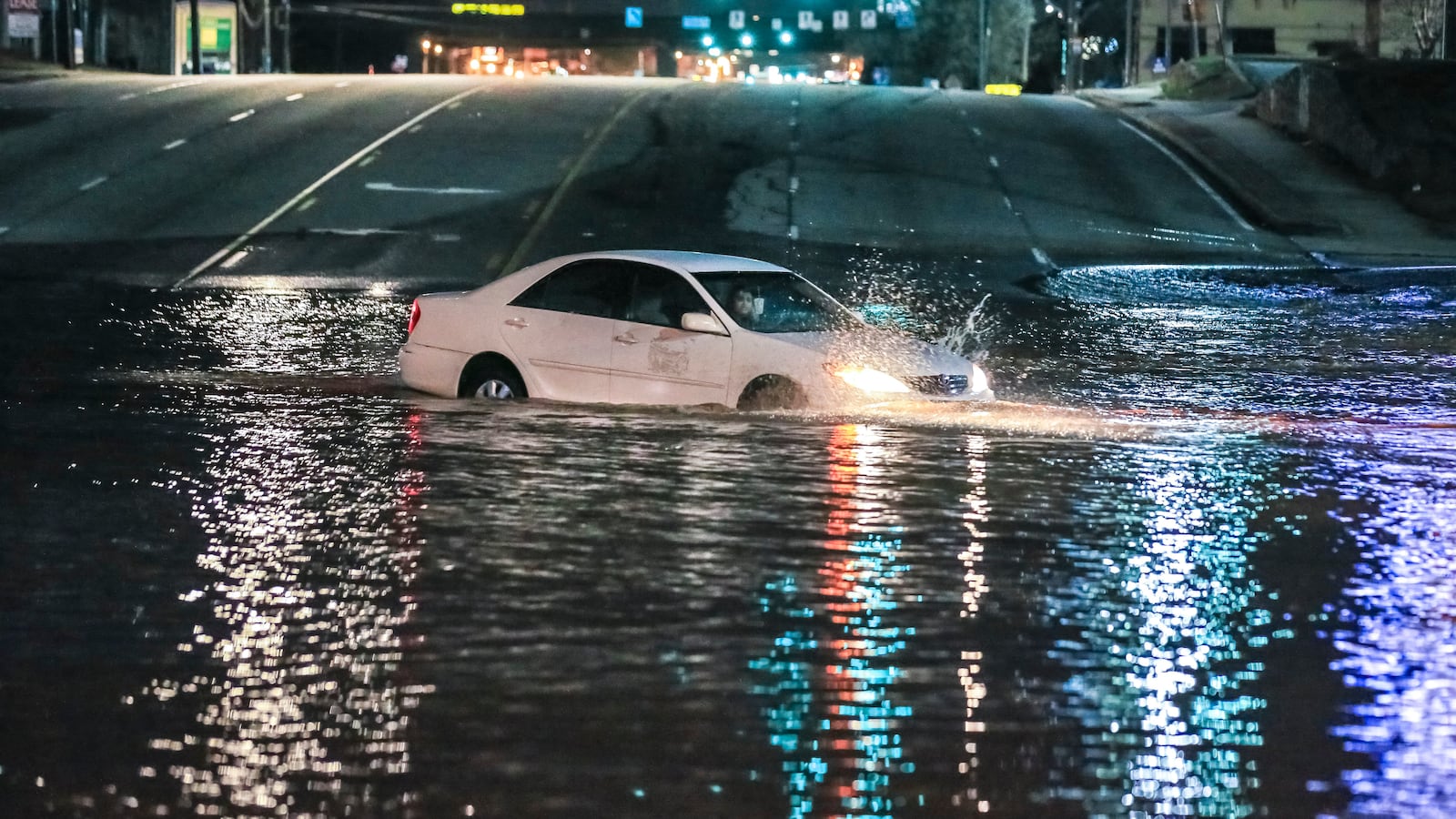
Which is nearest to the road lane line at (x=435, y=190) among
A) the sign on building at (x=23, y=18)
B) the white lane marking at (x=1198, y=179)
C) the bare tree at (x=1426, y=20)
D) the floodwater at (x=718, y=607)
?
the white lane marking at (x=1198, y=179)

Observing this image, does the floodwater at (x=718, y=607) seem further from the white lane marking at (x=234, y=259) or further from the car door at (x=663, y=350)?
the white lane marking at (x=234, y=259)

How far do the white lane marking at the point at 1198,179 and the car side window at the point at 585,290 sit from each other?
18.1 meters

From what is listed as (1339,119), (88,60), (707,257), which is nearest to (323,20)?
(88,60)

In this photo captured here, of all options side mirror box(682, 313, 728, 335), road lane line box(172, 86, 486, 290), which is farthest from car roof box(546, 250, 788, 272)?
road lane line box(172, 86, 486, 290)

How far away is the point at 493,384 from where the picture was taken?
13508mm

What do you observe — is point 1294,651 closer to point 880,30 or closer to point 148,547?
point 148,547

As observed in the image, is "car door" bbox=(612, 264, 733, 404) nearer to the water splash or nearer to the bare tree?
the water splash

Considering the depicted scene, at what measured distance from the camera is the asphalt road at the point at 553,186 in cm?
2561

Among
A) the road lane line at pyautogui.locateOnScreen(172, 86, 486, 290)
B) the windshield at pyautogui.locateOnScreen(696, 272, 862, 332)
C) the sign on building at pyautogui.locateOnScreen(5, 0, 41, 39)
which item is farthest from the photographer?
the sign on building at pyautogui.locateOnScreen(5, 0, 41, 39)

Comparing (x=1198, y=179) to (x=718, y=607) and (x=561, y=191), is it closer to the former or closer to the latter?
(x=561, y=191)

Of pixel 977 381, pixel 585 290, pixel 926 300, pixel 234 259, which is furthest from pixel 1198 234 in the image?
pixel 585 290

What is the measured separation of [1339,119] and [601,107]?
14.8 metres

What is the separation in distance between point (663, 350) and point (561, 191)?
17.8 m

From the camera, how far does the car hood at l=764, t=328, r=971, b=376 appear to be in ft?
40.8
